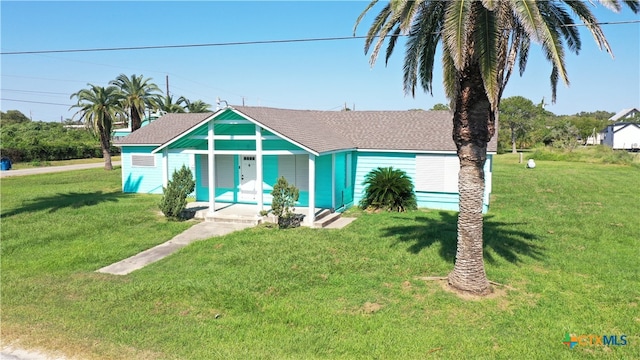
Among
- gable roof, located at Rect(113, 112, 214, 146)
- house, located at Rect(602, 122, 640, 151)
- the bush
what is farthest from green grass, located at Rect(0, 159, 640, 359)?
house, located at Rect(602, 122, 640, 151)

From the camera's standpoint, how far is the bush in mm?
16734

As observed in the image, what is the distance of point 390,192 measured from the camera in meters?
16.8

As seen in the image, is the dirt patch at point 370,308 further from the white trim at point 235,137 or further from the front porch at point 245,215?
the white trim at point 235,137

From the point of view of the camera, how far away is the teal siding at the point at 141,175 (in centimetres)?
2148

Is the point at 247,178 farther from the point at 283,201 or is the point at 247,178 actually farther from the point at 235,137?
the point at 283,201

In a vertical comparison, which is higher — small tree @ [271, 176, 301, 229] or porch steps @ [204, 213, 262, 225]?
small tree @ [271, 176, 301, 229]

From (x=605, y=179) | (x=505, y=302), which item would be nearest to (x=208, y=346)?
(x=505, y=302)

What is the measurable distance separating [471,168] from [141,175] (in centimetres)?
1829

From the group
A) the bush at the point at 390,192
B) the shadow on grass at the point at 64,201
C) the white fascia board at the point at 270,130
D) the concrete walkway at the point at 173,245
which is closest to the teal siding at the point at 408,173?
the bush at the point at 390,192

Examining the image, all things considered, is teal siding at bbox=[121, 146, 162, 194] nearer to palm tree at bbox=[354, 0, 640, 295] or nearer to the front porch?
the front porch

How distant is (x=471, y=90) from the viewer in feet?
26.2

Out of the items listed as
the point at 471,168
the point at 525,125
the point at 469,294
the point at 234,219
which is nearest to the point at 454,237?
the point at 469,294

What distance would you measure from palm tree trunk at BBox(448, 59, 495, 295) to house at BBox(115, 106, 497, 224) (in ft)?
22.3

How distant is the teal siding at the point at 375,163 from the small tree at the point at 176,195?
6.94 meters
